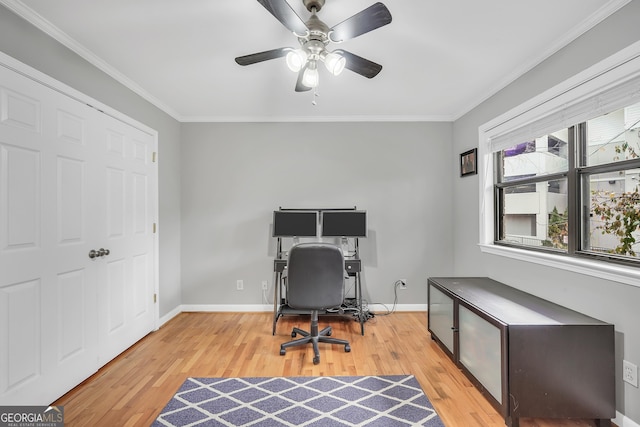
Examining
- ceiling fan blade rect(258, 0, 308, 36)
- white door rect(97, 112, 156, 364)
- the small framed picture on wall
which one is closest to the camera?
Answer: ceiling fan blade rect(258, 0, 308, 36)

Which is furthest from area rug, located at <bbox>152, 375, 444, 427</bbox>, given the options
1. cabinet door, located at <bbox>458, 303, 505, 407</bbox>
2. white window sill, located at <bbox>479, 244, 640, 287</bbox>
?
white window sill, located at <bbox>479, 244, 640, 287</bbox>

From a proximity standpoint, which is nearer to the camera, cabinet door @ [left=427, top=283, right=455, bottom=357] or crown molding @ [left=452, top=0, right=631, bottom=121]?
crown molding @ [left=452, top=0, right=631, bottom=121]

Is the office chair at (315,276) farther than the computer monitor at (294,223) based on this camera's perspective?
No

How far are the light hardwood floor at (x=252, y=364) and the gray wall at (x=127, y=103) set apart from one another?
2.13 ft

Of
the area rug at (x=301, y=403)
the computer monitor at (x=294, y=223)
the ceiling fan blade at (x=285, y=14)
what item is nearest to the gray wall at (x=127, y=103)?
the computer monitor at (x=294, y=223)

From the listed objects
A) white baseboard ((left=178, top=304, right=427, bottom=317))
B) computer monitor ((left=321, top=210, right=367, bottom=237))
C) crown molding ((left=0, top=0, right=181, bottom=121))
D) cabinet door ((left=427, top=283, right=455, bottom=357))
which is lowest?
white baseboard ((left=178, top=304, right=427, bottom=317))

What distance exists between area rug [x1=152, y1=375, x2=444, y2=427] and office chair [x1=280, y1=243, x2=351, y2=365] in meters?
0.41

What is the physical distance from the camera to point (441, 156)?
3.76 metres

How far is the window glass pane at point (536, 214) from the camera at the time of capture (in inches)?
89.4

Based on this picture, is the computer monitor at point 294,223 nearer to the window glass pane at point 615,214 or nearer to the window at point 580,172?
the window at point 580,172

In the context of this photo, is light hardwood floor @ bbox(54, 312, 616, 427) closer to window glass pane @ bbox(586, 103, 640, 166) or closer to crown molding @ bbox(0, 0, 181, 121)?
window glass pane @ bbox(586, 103, 640, 166)

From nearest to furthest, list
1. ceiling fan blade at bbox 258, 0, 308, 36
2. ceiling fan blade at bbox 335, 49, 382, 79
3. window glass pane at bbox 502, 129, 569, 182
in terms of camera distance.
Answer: ceiling fan blade at bbox 258, 0, 308, 36
ceiling fan blade at bbox 335, 49, 382, 79
window glass pane at bbox 502, 129, 569, 182

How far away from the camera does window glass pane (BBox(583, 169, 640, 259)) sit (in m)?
1.76

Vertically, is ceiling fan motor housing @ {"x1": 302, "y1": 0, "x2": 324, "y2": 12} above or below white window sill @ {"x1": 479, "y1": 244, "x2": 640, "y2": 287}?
above
